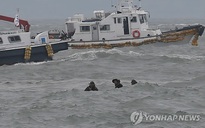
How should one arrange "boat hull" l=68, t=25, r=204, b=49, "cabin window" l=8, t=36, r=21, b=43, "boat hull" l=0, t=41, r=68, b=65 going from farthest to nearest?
"boat hull" l=68, t=25, r=204, b=49, "cabin window" l=8, t=36, r=21, b=43, "boat hull" l=0, t=41, r=68, b=65

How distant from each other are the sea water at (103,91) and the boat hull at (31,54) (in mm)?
583

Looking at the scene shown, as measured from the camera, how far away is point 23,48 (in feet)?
135

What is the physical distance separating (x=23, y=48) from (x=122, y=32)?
13.1m

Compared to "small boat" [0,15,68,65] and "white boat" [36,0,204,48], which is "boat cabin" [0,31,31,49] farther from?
"white boat" [36,0,204,48]

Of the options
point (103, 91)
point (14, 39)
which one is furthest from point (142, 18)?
point (103, 91)

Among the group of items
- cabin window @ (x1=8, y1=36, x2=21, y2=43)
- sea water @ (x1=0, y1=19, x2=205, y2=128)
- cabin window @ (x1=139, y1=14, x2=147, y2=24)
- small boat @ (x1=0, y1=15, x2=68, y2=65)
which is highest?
cabin window @ (x1=139, y1=14, x2=147, y2=24)

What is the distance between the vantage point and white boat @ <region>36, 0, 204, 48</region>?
50969 millimetres

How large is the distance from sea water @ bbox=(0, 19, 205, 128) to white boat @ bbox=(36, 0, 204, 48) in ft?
6.76

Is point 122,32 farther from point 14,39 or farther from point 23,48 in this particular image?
point 23,48

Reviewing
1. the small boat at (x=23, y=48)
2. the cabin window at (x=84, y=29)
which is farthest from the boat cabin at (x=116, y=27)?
the small boat at (x=23, y=48)

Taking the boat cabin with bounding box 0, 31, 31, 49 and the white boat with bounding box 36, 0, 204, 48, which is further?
the white boat with bounding box 36, 0, 204, 48

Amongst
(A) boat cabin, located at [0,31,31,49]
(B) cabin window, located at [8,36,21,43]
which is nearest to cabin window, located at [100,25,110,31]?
(A) boat cabin, located at [0,31,31,49]

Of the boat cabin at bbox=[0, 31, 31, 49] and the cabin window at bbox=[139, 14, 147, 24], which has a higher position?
the cabin window at bbox=[139, 14, 147, 24]

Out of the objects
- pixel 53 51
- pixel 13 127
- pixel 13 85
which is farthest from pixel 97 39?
pixel 13 127
